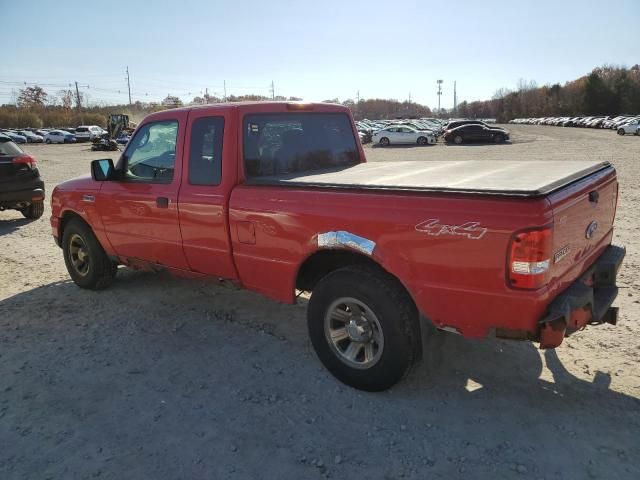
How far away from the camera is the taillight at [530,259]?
8.45 feet

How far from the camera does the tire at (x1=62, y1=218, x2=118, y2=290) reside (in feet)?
18.4

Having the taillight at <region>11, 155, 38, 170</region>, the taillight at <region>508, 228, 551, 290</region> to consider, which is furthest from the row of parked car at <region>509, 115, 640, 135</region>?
the taillight at <region>508, 228, 551, 290</region>

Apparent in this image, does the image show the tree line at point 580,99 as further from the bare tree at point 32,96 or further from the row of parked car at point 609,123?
the bare tree at point 32,96

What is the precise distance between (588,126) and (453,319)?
7034 centimetres

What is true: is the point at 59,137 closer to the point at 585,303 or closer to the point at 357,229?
the point at 357,229

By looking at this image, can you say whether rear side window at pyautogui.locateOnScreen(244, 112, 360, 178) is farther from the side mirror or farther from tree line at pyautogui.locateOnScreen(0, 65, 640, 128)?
tree line at pyautogui.locateOnScreen(0, 65, 640, 128)

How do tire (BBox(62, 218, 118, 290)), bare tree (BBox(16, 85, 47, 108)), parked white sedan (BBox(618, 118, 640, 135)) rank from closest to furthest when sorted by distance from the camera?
tire (BBox(62, 218, 118, 290))
parked white sedan (BBox(618, 118, 640, 135))
bare tree (BBox(16, 85, 47, 108))

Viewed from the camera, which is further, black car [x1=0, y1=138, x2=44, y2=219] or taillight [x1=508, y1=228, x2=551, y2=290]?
black car [x1=0, y1=138, x2=44, y2=219]

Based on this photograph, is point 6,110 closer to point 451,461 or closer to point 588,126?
point 588,126

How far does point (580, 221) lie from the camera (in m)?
3.06

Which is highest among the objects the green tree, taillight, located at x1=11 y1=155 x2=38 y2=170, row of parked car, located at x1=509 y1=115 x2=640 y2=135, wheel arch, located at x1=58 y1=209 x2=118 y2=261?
the green tree

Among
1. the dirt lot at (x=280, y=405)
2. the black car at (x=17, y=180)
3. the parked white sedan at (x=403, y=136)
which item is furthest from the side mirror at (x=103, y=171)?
the parked white sedan at (x=403, y=136)

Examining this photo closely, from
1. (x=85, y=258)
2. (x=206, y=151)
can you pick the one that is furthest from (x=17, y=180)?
(x=206, y=151)

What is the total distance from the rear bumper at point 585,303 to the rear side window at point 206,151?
2645mm
